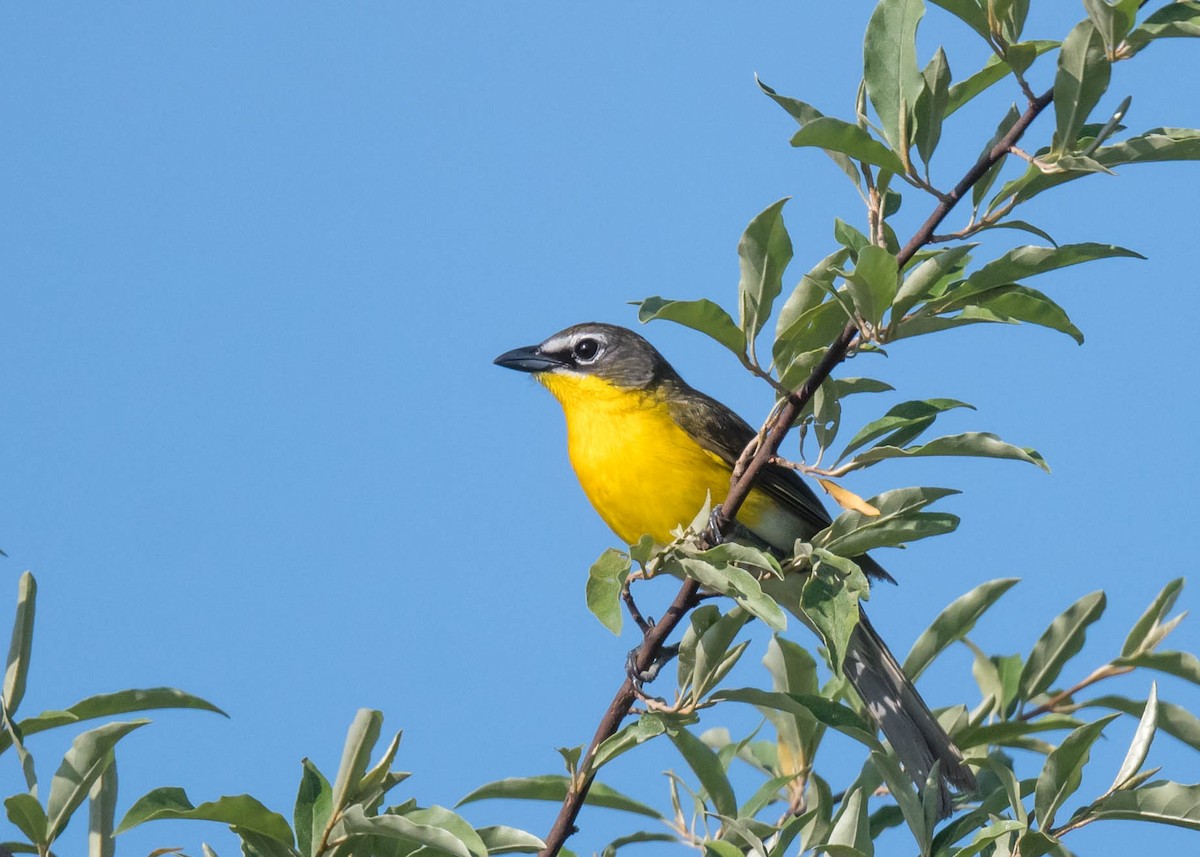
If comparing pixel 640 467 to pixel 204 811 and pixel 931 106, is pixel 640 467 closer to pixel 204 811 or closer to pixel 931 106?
pixel 931 106

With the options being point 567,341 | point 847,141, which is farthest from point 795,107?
point 567,341

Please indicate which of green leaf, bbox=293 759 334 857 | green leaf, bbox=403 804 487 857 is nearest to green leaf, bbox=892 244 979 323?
green leaf, bbox=403 804 487 857

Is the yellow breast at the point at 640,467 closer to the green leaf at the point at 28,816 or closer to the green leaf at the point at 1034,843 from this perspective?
the green leaf at the point at 1034,843

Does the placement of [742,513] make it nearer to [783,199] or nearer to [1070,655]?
[1070,655]

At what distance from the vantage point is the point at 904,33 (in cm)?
303

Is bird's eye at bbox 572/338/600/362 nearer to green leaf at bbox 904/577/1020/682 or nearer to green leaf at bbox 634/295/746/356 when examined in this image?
green leaf at bbox 904/577/1020/682

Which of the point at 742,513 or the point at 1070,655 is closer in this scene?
the point at 1070,655

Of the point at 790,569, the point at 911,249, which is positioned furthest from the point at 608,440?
the point at 911,249

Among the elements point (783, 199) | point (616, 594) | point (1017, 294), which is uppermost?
point (783, 199)

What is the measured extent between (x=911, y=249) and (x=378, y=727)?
1.60m

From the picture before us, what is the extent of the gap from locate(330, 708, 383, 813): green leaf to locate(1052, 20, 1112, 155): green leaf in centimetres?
199

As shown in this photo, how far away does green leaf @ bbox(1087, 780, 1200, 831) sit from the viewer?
10.1ft

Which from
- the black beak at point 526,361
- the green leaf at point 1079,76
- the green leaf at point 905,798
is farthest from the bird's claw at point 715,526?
the black beak at point 526,361

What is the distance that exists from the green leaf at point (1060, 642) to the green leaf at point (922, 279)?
58.1 inches
